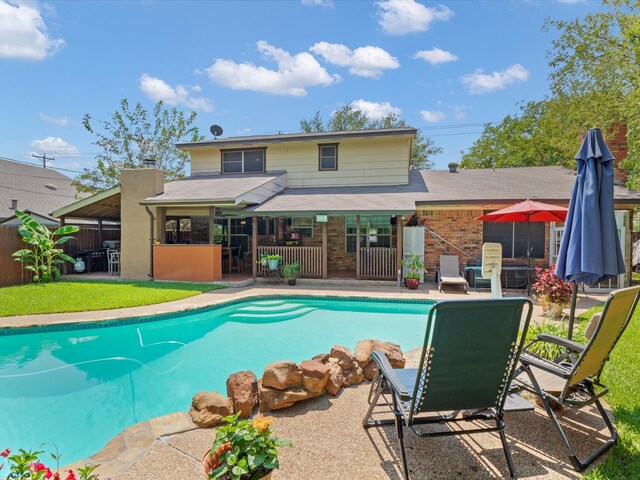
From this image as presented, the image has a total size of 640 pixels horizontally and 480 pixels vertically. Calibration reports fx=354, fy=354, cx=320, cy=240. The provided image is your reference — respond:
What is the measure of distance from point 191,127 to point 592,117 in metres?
27.0

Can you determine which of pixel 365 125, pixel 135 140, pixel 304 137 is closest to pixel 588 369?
pixel 304 137

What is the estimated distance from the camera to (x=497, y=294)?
935 cm

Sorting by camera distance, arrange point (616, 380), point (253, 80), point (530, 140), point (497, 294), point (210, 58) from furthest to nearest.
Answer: point (253, 80)
point (530, 140)
point (210, 58)
point (497, 294)
point (616, 380)

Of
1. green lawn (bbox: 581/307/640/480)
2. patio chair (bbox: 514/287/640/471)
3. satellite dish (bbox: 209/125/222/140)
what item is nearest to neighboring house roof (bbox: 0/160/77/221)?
satellite dish (bbox: 209/125/222/140)

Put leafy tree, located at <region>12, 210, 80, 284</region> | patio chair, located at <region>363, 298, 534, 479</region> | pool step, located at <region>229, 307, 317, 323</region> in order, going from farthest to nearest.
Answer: leafy tree, located at <region>12, 210, 80, 284</region> < pool step, located at <region>229, 307, 317, 323</region> < patio chair, located at <region>363, 298, 534, 479</region>

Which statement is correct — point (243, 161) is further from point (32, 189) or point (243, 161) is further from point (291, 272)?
point (32, 189)

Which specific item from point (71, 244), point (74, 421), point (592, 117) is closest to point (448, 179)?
point (592, 117)

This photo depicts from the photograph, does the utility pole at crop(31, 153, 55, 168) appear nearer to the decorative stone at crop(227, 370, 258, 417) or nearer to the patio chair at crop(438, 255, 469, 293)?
the patio chair at crop(438, 255, 469, 293)

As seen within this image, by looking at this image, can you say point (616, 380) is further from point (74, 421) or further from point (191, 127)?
point (191, 127)

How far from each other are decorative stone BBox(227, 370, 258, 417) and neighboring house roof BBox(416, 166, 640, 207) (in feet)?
35.3

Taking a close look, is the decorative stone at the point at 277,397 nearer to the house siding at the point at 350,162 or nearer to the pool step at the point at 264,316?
the pool step at the point at 264,316

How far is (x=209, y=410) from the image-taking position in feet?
12.3

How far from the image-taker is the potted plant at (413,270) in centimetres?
1238

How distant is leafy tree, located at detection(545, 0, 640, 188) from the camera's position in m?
15.5
